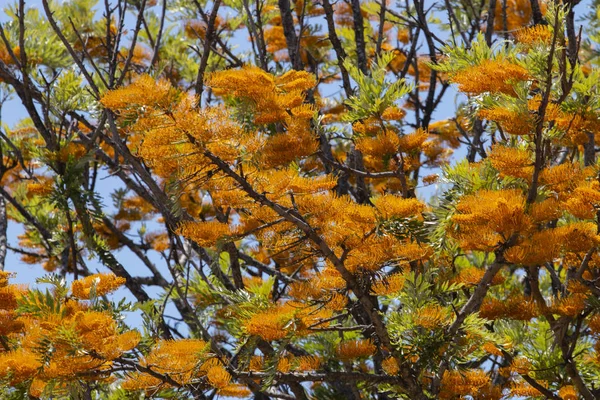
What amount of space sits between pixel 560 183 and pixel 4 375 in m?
2.09

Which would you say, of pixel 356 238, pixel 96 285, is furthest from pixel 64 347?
pixel 356 238

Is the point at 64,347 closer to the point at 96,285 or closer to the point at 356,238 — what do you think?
the point at 96,285

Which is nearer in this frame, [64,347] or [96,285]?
[64,347]

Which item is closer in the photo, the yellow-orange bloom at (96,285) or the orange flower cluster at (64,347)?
the orange flower cluster at (64,347)

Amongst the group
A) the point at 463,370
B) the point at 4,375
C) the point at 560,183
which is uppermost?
the point at 560,183

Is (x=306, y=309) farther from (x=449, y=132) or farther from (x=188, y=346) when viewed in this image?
(x=449, y=132)

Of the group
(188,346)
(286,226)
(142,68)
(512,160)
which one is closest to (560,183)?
(512,160)

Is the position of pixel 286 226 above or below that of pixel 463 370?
above

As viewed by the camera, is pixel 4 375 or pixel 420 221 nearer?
pixel 4 375

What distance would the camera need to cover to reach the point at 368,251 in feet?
10.9

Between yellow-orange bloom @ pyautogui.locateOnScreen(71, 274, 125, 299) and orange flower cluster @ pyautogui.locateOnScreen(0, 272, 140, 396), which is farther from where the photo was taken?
yellow-orange bloom @ pyautogui.locateOnScreen(71, 274, 125, 299)

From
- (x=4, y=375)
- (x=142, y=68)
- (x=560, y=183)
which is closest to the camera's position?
(x=4, y=375)

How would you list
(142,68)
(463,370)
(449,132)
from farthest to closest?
(142,68) < (449,132) < (463,370)

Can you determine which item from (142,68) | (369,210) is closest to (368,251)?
(369,210)
